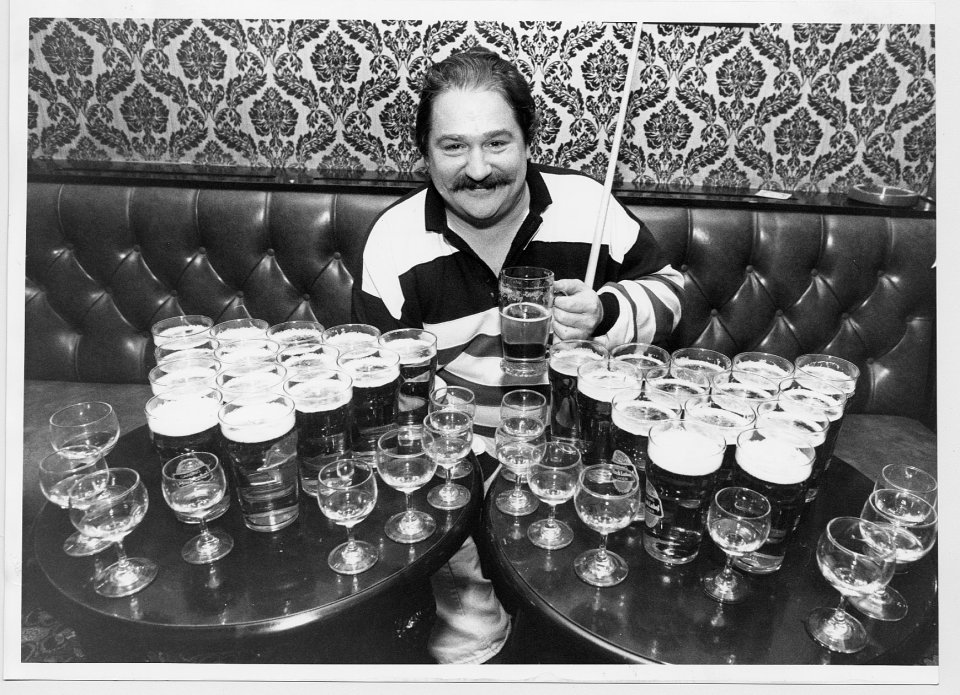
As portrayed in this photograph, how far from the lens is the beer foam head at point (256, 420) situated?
2.30 feet

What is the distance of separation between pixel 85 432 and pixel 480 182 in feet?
2.44

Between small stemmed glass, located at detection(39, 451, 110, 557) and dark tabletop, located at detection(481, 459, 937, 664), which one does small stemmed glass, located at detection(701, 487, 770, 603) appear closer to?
dark tabletop, located at detection(481, 459, 937, 664)

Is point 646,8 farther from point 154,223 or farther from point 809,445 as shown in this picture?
point 154,223

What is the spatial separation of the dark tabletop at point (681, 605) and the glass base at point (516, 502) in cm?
2

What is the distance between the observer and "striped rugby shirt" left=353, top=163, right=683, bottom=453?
1218 millimetres

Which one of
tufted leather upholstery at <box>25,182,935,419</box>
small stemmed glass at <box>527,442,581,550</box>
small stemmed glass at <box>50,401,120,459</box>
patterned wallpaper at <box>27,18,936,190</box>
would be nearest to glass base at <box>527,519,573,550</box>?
small stemmed glass at <box>527,442,581,550</box>

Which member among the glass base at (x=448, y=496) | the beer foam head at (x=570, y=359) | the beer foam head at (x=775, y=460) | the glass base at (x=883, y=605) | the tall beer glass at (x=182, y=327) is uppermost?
the tall beer glass at (x=182, y=327)

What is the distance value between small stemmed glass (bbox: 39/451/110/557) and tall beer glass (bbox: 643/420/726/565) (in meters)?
0.63

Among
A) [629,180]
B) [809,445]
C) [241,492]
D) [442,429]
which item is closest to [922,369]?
[629,180]

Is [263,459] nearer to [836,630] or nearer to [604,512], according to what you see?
[604,512]

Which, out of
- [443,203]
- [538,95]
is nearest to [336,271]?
[443,203]

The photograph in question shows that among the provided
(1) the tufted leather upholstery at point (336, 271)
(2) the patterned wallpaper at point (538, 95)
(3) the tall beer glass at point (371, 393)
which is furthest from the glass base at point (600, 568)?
(2) the patterned wallpaper at point (538, 95)

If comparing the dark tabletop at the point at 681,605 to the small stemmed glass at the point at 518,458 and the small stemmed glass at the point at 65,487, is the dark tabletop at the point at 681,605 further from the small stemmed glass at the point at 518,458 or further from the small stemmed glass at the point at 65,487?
the small stemmed glass at the point at 65,487

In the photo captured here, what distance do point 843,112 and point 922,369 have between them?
0.64 m
